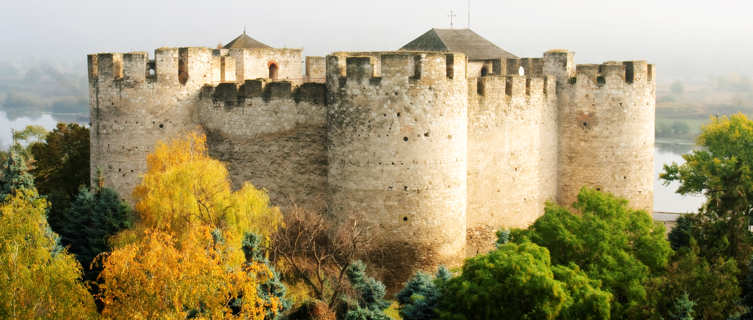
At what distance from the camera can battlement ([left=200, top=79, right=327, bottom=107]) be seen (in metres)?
28.2

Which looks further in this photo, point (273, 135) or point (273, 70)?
point (273, 70)

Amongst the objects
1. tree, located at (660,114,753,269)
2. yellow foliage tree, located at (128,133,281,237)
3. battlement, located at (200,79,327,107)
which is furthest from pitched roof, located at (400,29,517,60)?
yellow foliage tree, located at (128,133,281,237)

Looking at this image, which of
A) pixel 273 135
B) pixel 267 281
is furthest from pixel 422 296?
pixel 273 135

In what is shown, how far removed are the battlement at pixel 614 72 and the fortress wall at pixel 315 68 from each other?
10.3 meters

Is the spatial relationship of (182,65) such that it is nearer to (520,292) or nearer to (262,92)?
(262,92)

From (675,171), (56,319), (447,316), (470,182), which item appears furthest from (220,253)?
(675,171)

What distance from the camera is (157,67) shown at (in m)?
29.5

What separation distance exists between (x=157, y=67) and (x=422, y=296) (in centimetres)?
1257

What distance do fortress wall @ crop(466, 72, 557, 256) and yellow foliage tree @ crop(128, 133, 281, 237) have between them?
7.10 meters

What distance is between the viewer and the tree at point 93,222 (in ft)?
94.4

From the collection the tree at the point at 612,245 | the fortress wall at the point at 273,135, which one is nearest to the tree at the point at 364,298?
the fortress wall at the point at 273,135

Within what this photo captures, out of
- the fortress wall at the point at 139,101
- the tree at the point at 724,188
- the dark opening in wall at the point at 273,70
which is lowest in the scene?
the tree at the point at 724,188

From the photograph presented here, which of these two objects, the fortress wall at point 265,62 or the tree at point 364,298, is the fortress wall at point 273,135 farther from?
the fortress wall at point 265,62

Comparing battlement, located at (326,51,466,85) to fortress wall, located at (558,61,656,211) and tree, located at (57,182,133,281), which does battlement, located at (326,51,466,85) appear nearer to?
fortress wall, located at (558,61,656,211)
